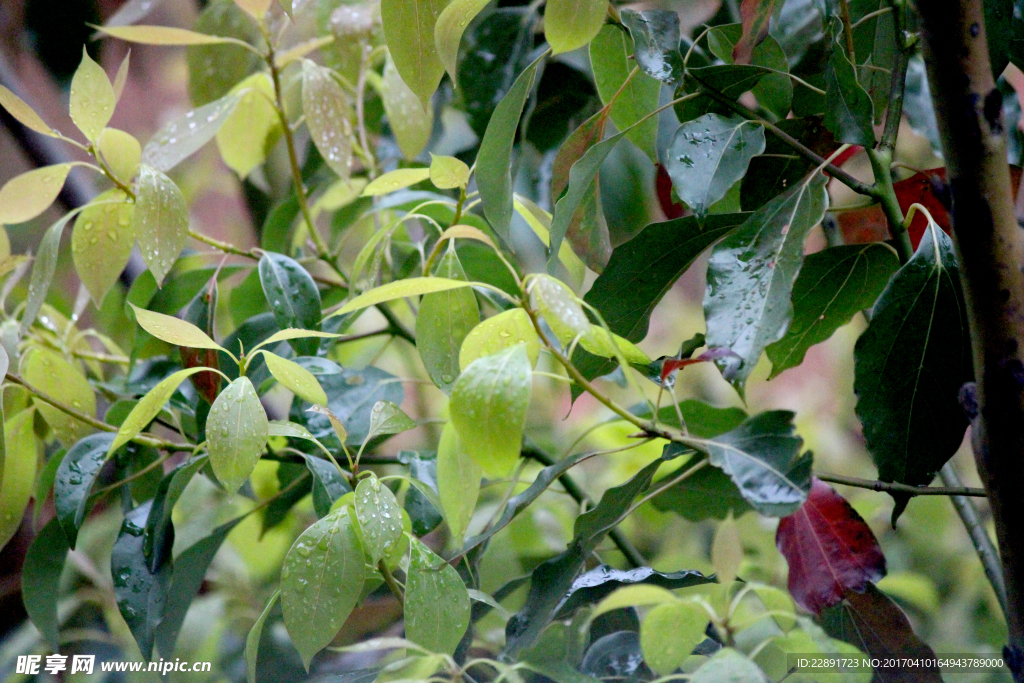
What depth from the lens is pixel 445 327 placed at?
37cm

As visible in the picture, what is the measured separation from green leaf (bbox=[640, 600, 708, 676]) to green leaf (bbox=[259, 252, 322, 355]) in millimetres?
275

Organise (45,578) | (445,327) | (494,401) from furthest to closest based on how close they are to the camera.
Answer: (45,578)
(445,327)
(494,401)

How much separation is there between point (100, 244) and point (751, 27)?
40 cm

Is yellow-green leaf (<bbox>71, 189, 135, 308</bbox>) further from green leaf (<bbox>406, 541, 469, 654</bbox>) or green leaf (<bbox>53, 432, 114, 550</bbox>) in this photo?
green leaf (<bbox>406, 541, 469, 654</bbox>)

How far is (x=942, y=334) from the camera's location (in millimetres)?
336

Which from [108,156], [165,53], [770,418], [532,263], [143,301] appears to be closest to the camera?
[770,418]

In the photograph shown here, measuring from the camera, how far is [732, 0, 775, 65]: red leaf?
0.38 meters

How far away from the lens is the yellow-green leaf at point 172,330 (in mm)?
349

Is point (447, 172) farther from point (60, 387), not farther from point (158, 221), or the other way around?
point (60, 387)

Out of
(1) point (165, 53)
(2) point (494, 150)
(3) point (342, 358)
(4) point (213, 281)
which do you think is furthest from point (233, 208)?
(2) point (494, 150)

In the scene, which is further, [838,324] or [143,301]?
[143,301]

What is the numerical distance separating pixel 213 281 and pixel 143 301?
16 cm

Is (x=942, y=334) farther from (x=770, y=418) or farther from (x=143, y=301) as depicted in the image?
(x=143, y=301)

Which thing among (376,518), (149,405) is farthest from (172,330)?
(376,518)
